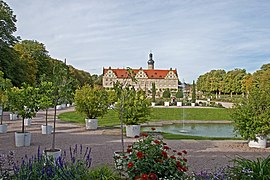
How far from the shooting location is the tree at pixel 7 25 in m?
28.5

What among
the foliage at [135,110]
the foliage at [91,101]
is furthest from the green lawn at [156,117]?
the foliage at [135,110]

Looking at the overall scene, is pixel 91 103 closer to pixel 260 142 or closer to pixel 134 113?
pixel 134 113

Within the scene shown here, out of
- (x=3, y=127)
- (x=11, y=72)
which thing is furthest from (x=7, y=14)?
(x=3, y=127)

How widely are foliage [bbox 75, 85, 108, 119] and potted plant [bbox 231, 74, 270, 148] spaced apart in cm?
627

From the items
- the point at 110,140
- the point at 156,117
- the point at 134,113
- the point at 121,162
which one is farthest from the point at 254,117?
the point at 156,117

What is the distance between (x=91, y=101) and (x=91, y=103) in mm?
91

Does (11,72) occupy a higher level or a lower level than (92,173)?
higher

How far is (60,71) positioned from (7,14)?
2556 centimetres

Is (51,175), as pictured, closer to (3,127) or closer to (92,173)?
(92,173)

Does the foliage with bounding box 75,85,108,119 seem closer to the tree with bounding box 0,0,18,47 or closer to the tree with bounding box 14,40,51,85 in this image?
the tree with bounding box 0,0,18,47

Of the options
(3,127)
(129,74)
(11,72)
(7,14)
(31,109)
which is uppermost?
(7,14)

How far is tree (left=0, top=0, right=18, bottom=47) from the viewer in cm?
2847

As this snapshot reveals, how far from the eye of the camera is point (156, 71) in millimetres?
84750

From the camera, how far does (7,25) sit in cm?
2919
